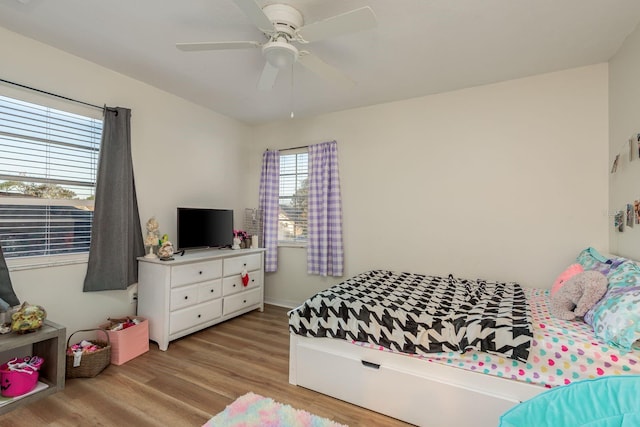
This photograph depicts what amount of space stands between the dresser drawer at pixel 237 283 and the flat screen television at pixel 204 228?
0.45 metres

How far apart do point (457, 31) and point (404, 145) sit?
141 centimetres

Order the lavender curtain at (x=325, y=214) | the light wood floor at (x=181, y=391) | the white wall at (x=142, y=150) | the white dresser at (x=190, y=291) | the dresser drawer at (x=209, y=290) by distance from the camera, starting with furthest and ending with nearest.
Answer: the lavender curtain at (x=325, y=214) → the dresser drawer at (x=209, y=290) → the white dresser at (x=190, y=291) → the white wall at (x=142, y=150) → the light wood floor at (x=181, y=391)

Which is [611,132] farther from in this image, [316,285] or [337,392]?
[316,285]

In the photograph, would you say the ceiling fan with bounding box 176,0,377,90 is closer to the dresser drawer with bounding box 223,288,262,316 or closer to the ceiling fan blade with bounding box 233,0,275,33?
the ceiling fan blade with bounding box 233,0,275,33

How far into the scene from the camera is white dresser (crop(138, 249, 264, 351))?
2.84m

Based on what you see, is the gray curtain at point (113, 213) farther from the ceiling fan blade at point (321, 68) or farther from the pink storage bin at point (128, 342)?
the ceiling fan blade at point (321, 68)

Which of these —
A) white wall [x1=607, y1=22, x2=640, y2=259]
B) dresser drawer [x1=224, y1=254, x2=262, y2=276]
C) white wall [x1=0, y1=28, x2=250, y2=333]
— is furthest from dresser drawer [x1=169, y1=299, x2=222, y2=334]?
white wall [x1=607, y1=22, x2=640, y2=259]

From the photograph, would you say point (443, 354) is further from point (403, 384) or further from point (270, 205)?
point (270, 205)

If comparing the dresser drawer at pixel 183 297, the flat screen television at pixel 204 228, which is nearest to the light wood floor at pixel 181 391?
the dresser drawer at pixel 183 297

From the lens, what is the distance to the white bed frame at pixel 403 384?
169cm

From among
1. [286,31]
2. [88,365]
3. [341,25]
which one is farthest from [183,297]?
[341,25]

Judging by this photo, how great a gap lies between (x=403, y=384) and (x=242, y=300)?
2324 millimetres

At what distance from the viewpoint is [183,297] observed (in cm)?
296

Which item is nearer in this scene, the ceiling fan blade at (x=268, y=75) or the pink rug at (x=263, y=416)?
the pink rug at (x=263, y=416)
